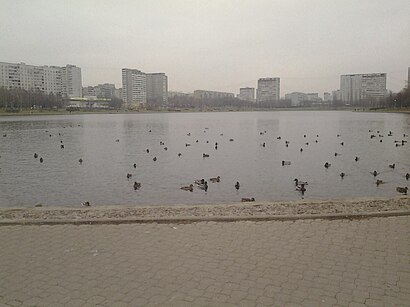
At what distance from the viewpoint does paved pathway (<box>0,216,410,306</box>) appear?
15.1 ft

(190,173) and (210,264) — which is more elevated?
(210,264)

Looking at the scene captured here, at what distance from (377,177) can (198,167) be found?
32.7 feet

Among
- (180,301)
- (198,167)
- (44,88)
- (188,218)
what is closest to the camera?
(180,301)

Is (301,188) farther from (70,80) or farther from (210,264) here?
(70,80)

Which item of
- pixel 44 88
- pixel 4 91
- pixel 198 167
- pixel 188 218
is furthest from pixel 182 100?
pixel 188 218

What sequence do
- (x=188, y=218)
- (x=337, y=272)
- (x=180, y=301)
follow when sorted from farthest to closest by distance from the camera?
(x=188, y=218) < (x=337, y=272) < (x=180, y=301)

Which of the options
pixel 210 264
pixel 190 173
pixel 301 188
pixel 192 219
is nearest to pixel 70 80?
pixel 190 173

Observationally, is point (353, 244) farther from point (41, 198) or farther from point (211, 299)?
point (41, 198)

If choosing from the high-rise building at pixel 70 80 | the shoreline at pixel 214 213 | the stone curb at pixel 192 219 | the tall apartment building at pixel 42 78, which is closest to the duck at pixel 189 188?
the shoreline at pixel 214 213

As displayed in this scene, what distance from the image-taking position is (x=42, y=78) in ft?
548

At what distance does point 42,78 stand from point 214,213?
18033cm

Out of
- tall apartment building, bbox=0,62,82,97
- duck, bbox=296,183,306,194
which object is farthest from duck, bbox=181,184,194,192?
tall apartment building, bbox=0,62,82,97

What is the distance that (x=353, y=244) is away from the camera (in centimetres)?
618

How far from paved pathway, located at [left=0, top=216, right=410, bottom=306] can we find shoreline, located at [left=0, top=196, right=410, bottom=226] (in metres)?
0.30
